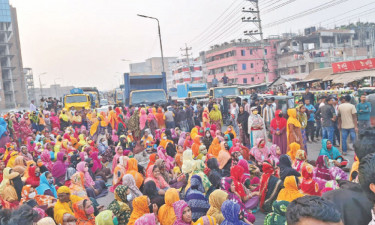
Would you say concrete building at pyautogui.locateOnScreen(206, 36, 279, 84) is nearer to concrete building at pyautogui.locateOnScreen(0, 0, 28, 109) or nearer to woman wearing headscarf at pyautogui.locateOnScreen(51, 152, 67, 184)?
woman wearing headscarf at pyautogui.locateOnScreen(51, 152, 67, 184)

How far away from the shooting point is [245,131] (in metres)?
9.86

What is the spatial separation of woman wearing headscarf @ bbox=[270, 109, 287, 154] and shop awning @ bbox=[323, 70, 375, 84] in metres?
13.5

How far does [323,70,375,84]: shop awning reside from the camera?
19.4 meters

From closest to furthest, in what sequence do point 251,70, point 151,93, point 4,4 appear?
1. point 151,93
2. point 251,70
3. point 4,4

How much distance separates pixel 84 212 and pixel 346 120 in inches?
281

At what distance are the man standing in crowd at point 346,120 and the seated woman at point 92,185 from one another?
6.42 meters

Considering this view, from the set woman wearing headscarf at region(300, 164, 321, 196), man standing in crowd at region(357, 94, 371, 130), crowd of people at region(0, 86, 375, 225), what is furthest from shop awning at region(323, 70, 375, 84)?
woman wearing headscarf at region(300, 164, 321, 196)

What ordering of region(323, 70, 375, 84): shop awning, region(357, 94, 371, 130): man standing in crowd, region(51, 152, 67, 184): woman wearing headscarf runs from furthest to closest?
region(323, 70, 375, 84): shop awning
region(357, 94, 371, 130): man standing in crowd
region(51, 152, 67, 184): woman wearing headscarf

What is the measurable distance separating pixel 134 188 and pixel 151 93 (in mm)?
11581

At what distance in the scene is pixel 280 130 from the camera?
27.7 feet

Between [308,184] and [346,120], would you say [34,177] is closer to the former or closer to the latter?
[308,184]

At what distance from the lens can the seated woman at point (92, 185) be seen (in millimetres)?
7008

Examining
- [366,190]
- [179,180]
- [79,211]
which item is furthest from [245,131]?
[366,190]

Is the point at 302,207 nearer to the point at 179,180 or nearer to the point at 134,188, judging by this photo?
the point at 134,188
